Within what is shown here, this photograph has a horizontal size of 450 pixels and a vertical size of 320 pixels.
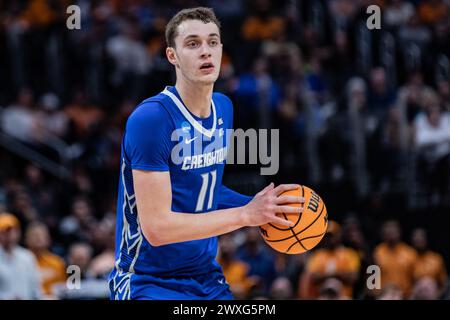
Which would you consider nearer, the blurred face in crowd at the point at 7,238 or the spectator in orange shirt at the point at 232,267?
the blurred face in crowd at the point at 7,238

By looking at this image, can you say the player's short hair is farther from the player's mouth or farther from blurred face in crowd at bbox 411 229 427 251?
blurred face in crowd at bbox 411 229 427 251

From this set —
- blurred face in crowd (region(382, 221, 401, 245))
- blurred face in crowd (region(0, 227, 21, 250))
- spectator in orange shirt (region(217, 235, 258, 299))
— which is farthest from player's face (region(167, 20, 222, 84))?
blurred face in crowd (region(382, 221, 401, 245))

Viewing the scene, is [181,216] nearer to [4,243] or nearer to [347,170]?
[4,243]

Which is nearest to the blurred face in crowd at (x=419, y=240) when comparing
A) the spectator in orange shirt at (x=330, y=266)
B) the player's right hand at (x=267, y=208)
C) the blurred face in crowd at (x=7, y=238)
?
the spectator in orange shirt at (x=330, y=266)

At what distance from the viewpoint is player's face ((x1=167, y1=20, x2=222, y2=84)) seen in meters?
5.83

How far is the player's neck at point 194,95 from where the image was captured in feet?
19.5

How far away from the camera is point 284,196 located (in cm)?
552

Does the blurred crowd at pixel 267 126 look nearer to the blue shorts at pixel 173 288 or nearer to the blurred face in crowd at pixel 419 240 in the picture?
the blurred face in crowd at pixel 419 240

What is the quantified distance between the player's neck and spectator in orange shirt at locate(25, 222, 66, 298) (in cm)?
633

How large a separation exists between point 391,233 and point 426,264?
60cm

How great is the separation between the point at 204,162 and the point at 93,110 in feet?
34.1

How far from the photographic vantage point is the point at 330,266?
462 inches

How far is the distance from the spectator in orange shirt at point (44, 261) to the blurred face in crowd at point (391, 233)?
4.20 m

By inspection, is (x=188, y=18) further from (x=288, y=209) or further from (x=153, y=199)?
(x=288, y=209)
